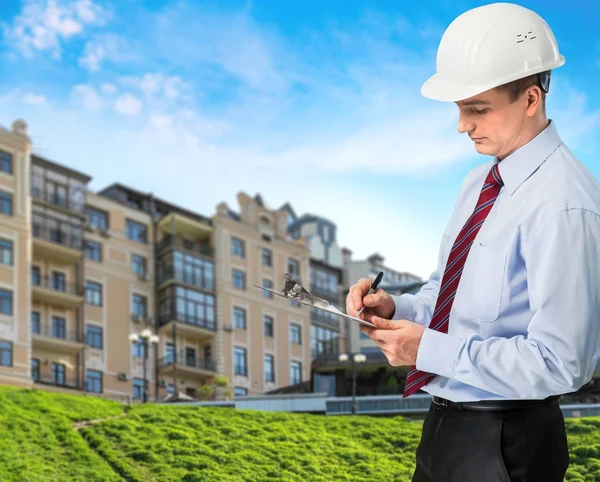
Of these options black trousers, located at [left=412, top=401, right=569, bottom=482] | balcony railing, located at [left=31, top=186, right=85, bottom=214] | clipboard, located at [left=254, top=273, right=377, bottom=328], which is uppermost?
balcony railing, located at [left=31, top=186, right=85, bottom=214]

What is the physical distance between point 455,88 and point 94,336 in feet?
149

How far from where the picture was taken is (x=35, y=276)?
45.2 metres

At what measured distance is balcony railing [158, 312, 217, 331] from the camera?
1944 inches

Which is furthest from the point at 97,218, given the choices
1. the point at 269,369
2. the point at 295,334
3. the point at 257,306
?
the point at 295,334

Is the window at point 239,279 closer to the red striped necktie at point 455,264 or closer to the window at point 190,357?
the window at point 190,357

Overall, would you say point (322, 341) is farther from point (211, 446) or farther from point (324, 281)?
point (211, 446)

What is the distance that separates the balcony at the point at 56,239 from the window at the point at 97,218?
7.87ft

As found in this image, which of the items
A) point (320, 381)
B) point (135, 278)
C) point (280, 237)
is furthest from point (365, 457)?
point (280, 237)

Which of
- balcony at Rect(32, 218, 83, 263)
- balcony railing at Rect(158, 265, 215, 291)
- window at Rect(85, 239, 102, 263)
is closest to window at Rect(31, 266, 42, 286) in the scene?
balcony at Rect(32, 218, 83, 263)

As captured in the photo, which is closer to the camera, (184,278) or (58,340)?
(58,340)

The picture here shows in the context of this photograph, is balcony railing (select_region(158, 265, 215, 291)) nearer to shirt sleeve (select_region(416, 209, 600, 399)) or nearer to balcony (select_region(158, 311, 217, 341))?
balcony (select_region(158, 311, 217, 341))

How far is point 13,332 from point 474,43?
40526mm

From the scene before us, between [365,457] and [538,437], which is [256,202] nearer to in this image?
[365,457]

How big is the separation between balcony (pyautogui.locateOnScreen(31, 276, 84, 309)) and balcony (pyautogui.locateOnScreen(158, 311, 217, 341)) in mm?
4962
